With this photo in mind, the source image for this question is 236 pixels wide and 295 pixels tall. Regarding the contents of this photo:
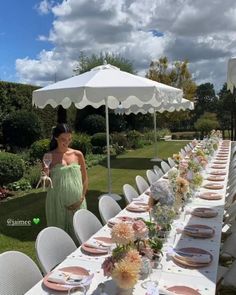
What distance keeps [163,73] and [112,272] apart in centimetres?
3161

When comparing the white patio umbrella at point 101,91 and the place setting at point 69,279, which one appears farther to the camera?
the white patio umbrella at point 101,91

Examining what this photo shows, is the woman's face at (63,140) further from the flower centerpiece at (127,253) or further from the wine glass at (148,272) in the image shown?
the wine glass at (148,272)

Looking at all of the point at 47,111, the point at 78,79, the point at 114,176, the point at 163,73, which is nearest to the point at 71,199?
the point at 78,79

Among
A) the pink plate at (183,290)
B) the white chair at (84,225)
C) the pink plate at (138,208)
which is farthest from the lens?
the pink plate at (138,208)

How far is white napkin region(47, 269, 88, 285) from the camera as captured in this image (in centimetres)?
275

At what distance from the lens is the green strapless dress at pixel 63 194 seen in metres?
4.86

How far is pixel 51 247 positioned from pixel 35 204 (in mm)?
5262

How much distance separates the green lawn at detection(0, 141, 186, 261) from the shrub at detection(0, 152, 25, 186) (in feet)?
1.83

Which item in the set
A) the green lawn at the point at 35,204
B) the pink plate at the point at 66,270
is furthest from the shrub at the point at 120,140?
the pink plate at the point at 66,270

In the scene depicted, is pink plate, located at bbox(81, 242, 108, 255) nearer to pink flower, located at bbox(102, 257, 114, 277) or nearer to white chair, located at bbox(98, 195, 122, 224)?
pink flower, located at bbox(102, 257, 114, 277)

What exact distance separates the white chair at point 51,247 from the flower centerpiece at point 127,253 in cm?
87

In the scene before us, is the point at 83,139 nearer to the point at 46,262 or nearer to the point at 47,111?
the point at 47,111

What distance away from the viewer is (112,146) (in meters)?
19.6

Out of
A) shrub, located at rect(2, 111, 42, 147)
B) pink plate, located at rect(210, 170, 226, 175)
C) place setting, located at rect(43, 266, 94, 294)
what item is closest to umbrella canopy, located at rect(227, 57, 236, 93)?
place setting, located at rect(43, 266, 94, 294)
